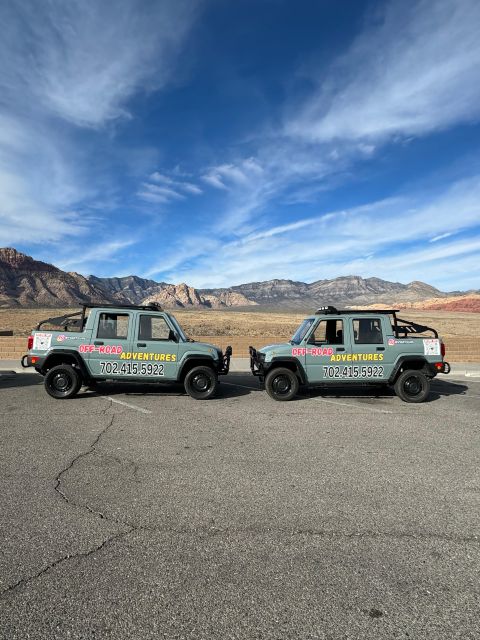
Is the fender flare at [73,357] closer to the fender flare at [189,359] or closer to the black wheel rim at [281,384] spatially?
the fender flare at [189,359]

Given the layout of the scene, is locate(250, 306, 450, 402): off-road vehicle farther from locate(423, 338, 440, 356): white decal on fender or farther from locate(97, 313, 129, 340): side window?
locate(97, 313, 129, 340): side window

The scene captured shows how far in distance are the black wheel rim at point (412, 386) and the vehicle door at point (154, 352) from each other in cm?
515

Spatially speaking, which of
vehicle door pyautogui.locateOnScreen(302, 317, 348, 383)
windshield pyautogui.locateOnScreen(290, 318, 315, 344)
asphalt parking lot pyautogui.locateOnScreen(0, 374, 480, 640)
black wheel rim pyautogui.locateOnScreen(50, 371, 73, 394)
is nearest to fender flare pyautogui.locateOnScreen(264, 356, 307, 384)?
vehicle door pyautogui.locateOnScreen(302, 317, 348, 383)

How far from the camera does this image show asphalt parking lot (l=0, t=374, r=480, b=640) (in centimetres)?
228

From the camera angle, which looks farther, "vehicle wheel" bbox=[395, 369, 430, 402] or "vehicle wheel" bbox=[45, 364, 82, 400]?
"vehicle wheel" bbox=[395, 369, 430, 402]

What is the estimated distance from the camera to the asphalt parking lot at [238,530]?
2.28 metres

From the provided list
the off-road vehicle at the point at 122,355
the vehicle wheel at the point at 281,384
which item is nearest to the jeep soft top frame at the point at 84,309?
the off-road vehicle at the point at 122,355

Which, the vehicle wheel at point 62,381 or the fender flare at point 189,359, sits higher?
the fender flare at point 189,359

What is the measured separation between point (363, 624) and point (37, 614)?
1.95m

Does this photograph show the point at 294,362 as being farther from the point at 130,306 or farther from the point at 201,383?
the point at 130,306

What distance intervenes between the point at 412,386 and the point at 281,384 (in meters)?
2.93

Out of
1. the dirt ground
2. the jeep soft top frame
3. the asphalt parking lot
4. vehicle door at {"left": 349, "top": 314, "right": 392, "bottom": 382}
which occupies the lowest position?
the asphalt parking lot

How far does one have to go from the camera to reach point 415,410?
298 inches

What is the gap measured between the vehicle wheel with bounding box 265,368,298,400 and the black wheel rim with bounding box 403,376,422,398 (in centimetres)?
249
